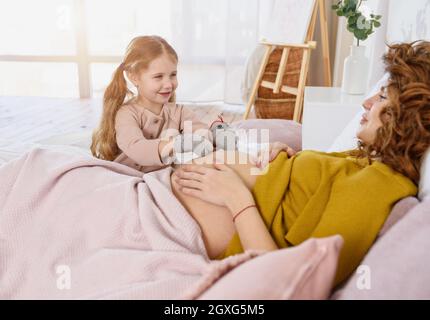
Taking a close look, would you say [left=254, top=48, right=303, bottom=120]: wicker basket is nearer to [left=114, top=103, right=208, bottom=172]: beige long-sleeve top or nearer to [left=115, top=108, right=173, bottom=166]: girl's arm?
[left=114, top=103, right=208, bottom=172]: beige long-sleeve top

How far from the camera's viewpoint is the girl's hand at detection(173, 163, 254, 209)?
41.0 inches

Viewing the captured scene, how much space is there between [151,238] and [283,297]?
417 millimetres

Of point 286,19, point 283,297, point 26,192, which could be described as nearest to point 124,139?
point 26,192

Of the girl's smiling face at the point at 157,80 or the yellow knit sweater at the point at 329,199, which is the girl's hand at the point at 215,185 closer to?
the yellow knit sweater at the point at 329,199

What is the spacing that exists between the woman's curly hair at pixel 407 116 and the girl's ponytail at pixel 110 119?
43.5 inches

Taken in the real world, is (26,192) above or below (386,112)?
below

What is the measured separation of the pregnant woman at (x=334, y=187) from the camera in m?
0.93

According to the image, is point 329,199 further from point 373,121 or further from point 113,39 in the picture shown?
point 113,39

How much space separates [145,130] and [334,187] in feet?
3.39

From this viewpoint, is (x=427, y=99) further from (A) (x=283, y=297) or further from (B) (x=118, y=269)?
(B) (x=118, y=269)

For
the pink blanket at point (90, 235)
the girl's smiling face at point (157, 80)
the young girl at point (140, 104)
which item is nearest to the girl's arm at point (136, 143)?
the young girl at point (140, 104)

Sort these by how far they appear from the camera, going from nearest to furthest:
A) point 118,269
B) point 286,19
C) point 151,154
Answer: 1. point 118,269
2. point 151,154
3. point 286,19

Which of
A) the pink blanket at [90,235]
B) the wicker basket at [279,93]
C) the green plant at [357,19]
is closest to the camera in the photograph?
the pink blanket at [90,235]
